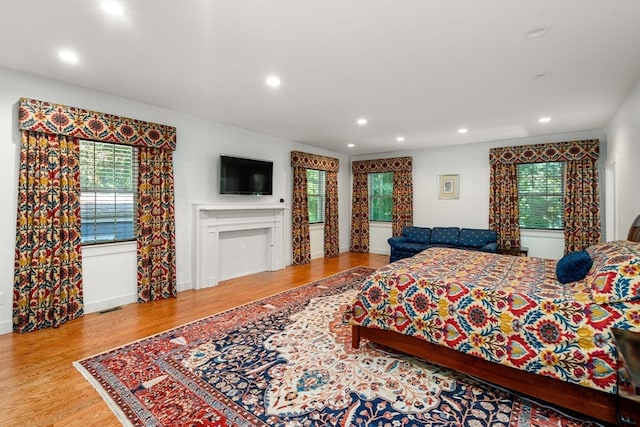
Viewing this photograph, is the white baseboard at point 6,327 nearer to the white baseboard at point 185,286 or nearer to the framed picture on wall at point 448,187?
the white baseboard at point 185,286

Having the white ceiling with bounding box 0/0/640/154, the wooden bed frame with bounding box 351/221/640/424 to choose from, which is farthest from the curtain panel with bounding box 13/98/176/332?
the wooden bed frame with bounding box 351/221/640/424

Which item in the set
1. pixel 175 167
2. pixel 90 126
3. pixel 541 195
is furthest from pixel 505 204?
pixel 90 126

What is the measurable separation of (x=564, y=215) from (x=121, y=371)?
6901 millimetres

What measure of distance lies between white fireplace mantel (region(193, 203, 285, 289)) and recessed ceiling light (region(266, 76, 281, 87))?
2192 millimetres

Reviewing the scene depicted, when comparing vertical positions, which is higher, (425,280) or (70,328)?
(425,280)

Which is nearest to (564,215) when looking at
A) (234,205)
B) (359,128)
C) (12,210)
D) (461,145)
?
(461,145)

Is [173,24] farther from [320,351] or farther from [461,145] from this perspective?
[461,145]

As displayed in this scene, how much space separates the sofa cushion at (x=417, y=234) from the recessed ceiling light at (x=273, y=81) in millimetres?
4574

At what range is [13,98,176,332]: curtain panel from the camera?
3162 mm

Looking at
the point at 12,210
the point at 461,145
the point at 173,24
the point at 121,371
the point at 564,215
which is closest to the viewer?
the point at 173,24

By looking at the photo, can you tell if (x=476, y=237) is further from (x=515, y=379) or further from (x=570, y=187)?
(x=515, y=379)

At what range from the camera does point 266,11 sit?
2.12 metres

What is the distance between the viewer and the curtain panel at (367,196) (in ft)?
24.4

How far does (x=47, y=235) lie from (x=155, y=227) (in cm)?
114
